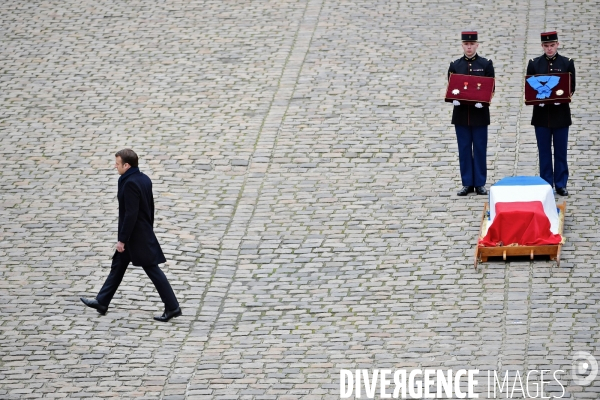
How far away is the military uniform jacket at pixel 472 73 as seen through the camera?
12.2 m

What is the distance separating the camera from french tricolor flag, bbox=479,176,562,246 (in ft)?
35.7

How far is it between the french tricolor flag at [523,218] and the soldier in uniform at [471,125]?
1156 mm

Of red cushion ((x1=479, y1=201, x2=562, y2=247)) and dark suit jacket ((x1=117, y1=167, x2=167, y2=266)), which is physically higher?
dark suit jacket ((x1=117, y1=167, x2=167, y2=266))

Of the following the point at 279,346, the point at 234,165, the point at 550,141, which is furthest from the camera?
the point at 234,165

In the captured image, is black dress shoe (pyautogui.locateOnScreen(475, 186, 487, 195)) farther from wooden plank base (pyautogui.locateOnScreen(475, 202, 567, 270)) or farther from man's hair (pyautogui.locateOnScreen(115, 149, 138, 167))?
man's hair (pyautogui.locateOnScreen(115, 149, 138, 167))

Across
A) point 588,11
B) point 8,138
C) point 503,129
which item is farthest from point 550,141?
point 8,138

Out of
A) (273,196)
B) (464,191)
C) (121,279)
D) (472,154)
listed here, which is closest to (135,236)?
(121,279)

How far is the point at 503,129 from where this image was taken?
46.5 feet

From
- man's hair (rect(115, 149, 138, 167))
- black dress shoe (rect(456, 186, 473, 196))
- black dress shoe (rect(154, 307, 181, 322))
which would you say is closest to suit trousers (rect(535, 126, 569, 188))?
black dress shoe (rect(456, 186, 473, 196))

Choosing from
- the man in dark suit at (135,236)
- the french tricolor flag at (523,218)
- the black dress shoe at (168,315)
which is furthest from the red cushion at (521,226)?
the man in dark suit at (135,236)

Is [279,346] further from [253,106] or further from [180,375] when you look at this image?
[253,106]

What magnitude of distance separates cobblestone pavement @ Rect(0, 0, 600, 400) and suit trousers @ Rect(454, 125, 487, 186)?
0.26m

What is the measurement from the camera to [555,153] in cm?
1228

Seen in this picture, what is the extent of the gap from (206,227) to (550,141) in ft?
13.5
